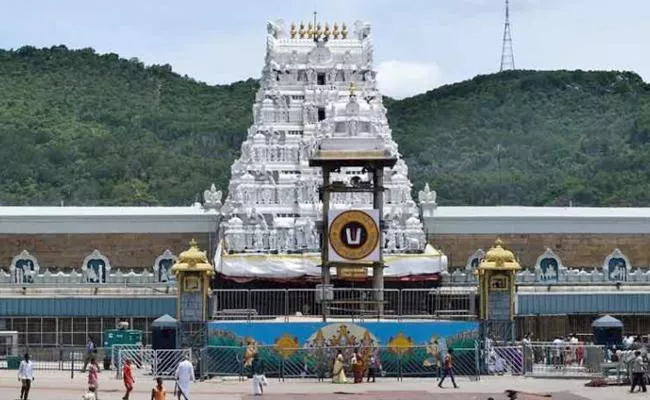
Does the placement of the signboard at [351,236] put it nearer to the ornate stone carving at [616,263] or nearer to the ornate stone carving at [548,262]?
the ornate stone carving at [548,262]

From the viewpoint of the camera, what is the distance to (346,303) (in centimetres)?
5144

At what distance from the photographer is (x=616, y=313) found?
197ft

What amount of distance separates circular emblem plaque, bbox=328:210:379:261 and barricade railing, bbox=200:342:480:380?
420 cm

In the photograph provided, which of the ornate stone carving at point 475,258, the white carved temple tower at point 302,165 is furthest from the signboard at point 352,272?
the ornate stone carving at point 475,258

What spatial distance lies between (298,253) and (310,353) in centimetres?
1496

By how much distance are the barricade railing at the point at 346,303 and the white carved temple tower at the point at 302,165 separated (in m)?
3.92

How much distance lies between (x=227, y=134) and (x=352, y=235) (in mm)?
95159

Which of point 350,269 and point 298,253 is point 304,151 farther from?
point 350,269

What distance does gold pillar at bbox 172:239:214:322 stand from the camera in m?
49.2

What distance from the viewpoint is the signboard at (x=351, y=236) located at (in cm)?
5122

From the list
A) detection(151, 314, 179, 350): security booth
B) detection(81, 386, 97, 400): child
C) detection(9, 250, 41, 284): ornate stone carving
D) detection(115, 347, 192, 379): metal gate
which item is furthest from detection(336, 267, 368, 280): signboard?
detection(9, 250, 41, 284): ornate stone carving

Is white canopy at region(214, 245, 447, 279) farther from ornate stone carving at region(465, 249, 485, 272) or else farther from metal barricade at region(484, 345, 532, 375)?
metal barricade at region(484, 345, 532, 375)

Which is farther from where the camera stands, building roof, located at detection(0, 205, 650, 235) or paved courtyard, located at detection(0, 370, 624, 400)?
building roof, located at detection(0, 205, 650, 235)

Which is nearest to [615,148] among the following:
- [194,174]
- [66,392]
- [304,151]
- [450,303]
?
[194,174]
